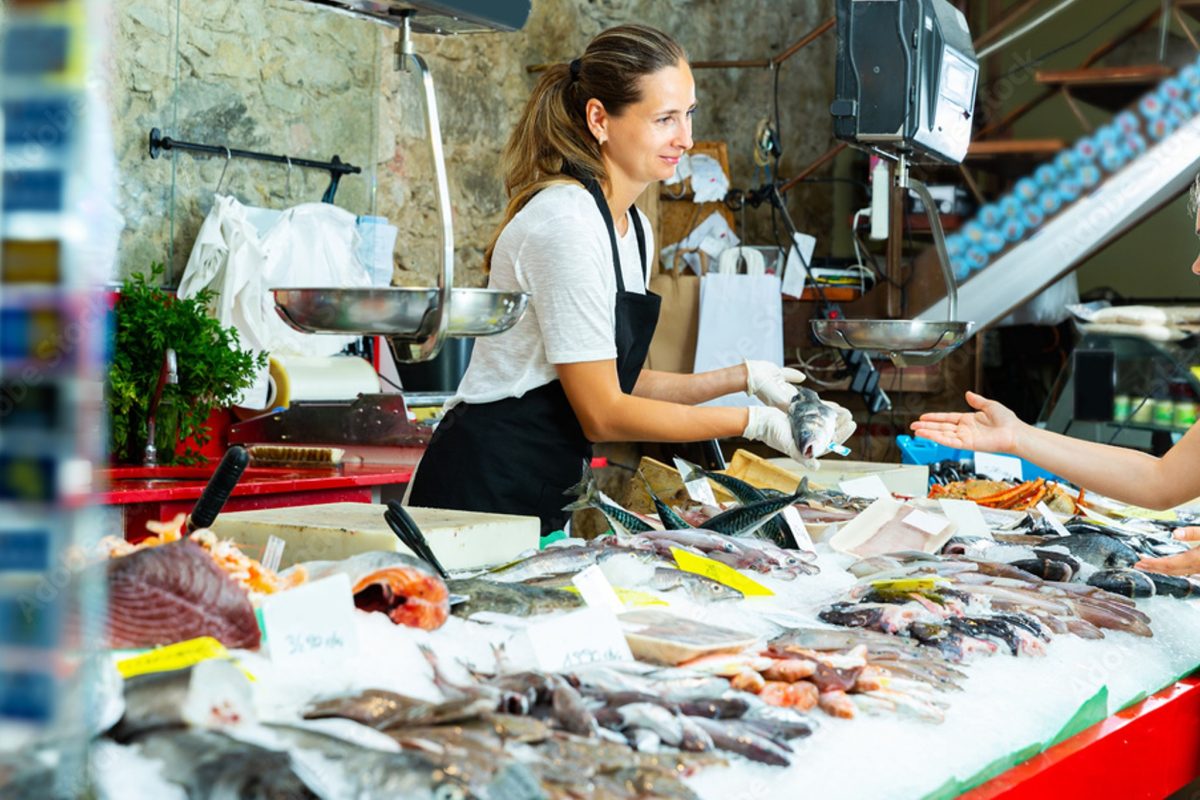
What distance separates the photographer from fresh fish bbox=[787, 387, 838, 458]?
9.32ft

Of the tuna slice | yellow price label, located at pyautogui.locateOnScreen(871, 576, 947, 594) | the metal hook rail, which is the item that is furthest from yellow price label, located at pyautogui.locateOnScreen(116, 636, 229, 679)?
the metal hook rail

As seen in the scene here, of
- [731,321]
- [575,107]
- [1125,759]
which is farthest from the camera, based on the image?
[731,321]

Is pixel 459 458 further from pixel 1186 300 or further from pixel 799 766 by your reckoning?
pixel 1186 300

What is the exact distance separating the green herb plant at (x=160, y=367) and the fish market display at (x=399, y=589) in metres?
2.50

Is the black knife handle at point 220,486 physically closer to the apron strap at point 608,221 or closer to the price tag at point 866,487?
the apron strap at point 608,221

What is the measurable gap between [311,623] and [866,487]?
7.92 ft

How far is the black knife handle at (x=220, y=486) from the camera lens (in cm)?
176

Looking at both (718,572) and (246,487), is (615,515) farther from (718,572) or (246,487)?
(246,487)

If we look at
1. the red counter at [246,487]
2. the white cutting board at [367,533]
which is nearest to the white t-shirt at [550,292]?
the white cutting board at [367,533]

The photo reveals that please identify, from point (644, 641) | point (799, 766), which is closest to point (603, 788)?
point (799, 766)

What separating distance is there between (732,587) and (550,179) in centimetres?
124

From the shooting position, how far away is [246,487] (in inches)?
148

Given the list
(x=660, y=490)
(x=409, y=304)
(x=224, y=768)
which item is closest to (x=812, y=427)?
(x=660, y=490)

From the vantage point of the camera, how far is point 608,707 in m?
1.38
